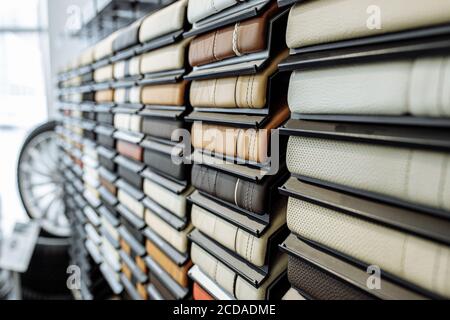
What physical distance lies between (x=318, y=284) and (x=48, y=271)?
370cm

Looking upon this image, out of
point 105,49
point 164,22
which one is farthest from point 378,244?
point 105,49

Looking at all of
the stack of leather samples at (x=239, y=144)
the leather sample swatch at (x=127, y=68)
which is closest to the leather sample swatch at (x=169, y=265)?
the stack of leather samples at (x=239, y=144)

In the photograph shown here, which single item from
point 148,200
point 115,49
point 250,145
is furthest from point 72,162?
point 250,145

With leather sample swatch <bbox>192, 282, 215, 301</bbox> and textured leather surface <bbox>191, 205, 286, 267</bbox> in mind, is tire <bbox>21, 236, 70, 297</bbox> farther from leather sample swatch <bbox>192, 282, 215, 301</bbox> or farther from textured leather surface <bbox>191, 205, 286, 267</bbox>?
textured leather surface <bbox>191, 205, 286, 267</bbox>

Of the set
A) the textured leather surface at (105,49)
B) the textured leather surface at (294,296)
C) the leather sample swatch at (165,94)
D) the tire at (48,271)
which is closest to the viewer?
the textured leather surface at (294,296)

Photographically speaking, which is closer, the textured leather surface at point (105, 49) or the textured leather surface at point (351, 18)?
the textured leather surface at point (351, 18)

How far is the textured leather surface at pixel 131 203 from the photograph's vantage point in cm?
170

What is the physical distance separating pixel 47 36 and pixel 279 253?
4.51 m

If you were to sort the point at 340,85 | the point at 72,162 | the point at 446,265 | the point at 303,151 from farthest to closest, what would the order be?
the point at 72,162 → the point at 303,151 → the point at 340,85 → the point at 446,265

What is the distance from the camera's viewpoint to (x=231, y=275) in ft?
3.28

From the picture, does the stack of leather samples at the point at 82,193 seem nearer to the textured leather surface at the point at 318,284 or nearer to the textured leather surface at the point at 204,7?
the textured leather surface at the point at 204,7

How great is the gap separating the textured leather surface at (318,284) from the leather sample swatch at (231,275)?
0.10m

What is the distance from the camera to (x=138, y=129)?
5.36 ft

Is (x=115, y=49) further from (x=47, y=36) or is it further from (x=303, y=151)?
(x=47, y=36)
